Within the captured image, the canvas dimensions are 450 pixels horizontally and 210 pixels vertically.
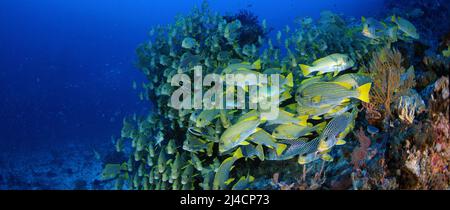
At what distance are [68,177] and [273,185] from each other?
38.5 ft

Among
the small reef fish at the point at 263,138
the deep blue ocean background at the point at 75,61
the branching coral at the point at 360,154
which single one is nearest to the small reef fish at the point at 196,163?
the small reef fish at the point at 263,138

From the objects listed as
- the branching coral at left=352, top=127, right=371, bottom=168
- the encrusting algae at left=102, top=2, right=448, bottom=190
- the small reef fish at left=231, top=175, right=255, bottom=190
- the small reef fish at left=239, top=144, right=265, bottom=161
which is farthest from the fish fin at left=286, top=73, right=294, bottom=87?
the small reef fish at left=231, top=175, right=255, bottom=190

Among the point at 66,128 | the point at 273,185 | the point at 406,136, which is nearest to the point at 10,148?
the point at 66,128

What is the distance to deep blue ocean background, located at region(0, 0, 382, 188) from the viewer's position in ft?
86.5

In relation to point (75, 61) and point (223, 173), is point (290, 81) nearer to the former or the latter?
point (223, 173)

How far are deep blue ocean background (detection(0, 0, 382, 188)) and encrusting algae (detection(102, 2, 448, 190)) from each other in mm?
2618

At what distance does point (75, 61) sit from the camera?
66625 mm

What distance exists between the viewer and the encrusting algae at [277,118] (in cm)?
385

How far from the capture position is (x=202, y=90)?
5.32m

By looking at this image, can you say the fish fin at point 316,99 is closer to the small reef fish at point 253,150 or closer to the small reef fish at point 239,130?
the small reef fish at point 239,130

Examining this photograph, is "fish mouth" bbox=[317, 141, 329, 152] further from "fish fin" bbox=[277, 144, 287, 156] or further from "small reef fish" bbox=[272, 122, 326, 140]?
"fish fin" bbox=[277, 144, 287, 156]

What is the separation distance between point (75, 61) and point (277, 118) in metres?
71.2

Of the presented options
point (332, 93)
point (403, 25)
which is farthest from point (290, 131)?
point (403, 25)
